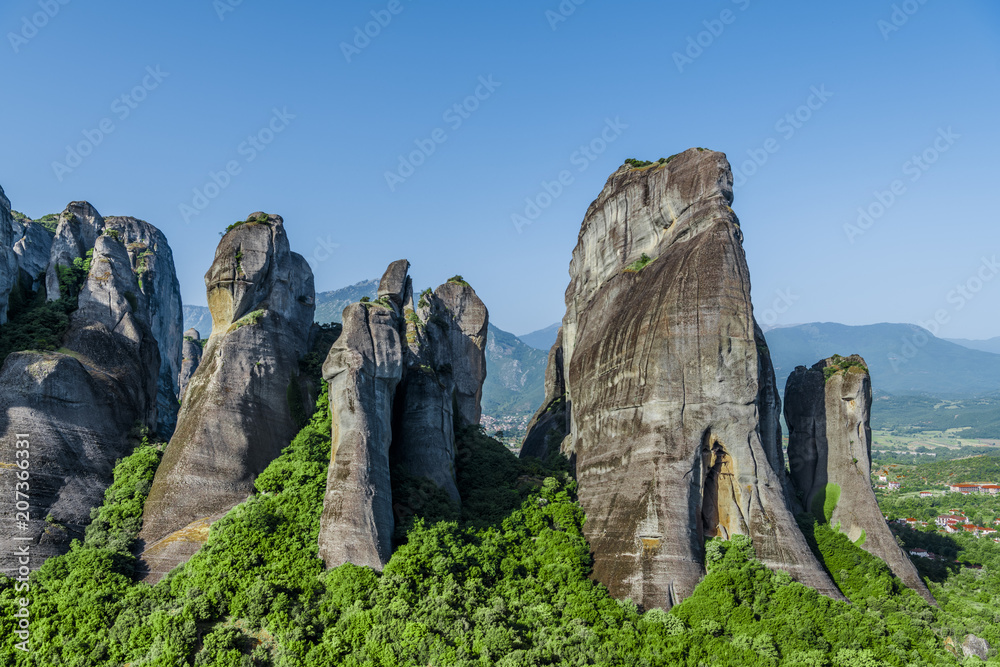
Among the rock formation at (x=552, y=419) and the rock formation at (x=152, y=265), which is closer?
the rock formation at (x=152, y=265)

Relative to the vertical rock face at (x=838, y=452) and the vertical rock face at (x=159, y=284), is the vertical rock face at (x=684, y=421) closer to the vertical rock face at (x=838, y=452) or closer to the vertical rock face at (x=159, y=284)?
the vertical rock face at (x=838, y=452)

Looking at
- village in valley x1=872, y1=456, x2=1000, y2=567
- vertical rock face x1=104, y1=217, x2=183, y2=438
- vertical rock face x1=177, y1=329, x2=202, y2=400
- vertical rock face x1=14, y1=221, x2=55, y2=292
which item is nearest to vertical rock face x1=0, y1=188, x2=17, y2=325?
vertical rock face x1=14, y1=221, x2=55, y2=292

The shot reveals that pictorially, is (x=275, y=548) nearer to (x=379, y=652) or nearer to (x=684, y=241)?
(x=379, y=652)

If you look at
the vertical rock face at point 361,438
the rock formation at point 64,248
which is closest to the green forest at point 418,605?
the vertical rock face at point 361,438

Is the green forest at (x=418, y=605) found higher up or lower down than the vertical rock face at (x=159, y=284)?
lower down

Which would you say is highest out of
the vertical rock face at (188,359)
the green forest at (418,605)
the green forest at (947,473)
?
the vertical rock face at (188,359)

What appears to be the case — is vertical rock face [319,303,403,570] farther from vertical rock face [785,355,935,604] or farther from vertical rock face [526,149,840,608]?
vertical rock face [785,355,935,604]
